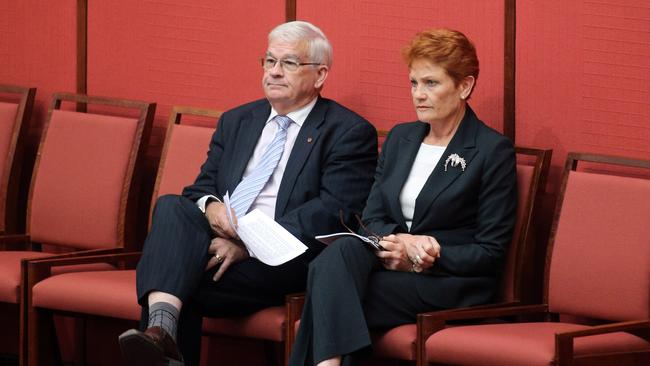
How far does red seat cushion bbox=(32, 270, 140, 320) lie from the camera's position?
14.8ft

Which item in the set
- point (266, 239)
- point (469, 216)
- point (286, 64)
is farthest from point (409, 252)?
point (286, 64)

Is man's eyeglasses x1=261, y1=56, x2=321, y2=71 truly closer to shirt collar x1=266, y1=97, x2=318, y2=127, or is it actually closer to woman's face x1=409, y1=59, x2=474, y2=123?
shirt collar x1=266, y1=97, x2=318, y2=127

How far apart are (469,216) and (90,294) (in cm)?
137

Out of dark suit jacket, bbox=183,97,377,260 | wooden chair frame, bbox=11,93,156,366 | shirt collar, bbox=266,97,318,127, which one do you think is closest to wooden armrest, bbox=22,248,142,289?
wooden chair frame, bbox=11,93,156,366

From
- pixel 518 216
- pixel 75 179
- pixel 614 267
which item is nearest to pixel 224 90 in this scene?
pixel 75 179

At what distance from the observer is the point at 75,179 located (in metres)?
5.21

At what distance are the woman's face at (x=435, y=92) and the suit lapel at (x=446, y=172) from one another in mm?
80

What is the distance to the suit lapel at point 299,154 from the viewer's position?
4543mm

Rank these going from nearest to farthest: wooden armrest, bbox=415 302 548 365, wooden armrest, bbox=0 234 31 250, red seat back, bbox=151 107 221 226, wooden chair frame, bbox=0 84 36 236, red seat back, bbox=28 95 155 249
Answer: wooden armrest, bbox=415 302 548 365, red seat back, bbox=151 107 221 226, red seat back, bbox=28 95 155 249, wooden armrest, bbox=0 234 31 250, wooden chair frame, bbox=0 84 36 236

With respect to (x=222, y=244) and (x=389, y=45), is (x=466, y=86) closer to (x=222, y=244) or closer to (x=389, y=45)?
(x=389, y=45)

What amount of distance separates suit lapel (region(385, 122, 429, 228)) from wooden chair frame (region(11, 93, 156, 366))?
1210mm

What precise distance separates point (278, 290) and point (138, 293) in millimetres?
462

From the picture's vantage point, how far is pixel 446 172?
13.8 feet

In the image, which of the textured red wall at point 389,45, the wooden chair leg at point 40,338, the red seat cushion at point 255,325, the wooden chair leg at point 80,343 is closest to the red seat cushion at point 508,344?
the red seat cushion at point 255,325
